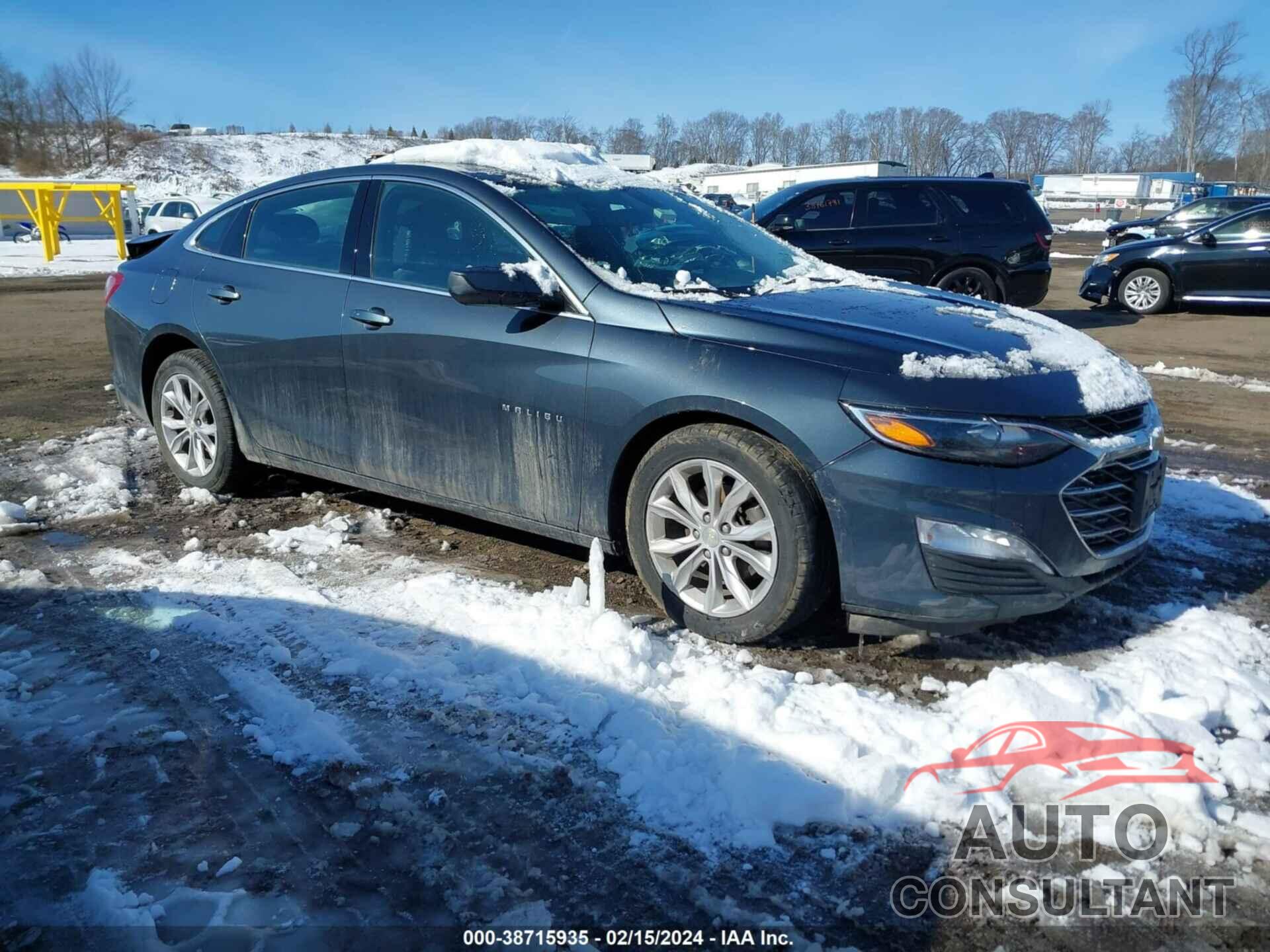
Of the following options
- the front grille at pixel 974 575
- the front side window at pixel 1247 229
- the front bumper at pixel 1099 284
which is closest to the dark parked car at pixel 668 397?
the front grille at pixel 974 575

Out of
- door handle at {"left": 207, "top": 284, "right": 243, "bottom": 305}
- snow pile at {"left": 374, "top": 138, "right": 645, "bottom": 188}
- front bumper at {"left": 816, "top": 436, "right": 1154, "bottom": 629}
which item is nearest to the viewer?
front bumper at {"left": 816, "top": 436, "right": 1154, "bottom": 629}

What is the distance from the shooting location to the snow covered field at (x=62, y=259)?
839 inches

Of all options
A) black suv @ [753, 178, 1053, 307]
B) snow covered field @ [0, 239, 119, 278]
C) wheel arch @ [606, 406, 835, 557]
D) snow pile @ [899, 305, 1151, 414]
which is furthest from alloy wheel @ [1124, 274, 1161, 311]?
snow covered field @ [0, 239, 119, 278]

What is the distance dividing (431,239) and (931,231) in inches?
340

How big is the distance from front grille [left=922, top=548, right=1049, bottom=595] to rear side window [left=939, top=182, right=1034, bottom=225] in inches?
369

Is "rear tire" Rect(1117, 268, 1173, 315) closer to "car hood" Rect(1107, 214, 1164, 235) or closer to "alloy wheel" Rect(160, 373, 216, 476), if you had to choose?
"car hood" Rect(1107, 214, 1164, 235)

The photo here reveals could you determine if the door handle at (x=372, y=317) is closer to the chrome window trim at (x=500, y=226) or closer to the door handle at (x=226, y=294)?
the chrome window trim at (x=500, y=226)

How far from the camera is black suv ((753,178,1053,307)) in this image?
11398 mm

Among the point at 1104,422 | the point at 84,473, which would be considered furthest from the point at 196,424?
the point at 1104,422

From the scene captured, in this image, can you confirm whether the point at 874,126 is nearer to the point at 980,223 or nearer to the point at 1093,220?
the point at 1093,220

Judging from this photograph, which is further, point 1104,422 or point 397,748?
point 1104,422

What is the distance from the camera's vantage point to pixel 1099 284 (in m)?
14.1

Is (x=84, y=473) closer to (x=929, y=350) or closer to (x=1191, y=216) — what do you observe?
(x=929, y=350)

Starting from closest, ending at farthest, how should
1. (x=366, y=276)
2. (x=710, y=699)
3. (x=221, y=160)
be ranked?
(x=710, y=699) → (x=366, y=276) → (x=221, y=160)
